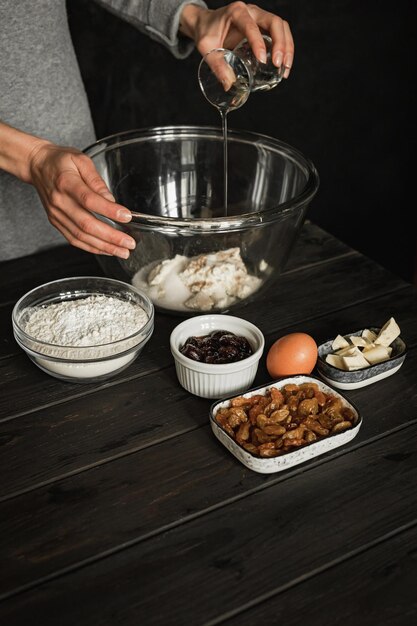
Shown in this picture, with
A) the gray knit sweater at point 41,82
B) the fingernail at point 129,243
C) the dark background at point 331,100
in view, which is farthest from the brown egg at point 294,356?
the dark background at point 331,100

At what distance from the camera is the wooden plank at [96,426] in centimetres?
113

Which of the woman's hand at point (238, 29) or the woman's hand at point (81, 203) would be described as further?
the woman's hand at point (238, 29)

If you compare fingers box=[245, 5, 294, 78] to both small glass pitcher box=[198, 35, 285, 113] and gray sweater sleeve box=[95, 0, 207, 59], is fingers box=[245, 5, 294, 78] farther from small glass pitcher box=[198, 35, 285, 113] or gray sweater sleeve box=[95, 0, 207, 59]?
gray sweater sleeve box=[95, 0, 207, 59]

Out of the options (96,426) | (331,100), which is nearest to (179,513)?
(96,426)

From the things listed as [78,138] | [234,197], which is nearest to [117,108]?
[78,138]

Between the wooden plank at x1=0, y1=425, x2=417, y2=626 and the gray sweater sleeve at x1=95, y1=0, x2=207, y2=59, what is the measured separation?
1.11 metres

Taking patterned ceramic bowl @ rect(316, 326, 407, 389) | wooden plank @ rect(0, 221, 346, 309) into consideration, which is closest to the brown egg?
patterned ceramic bowl @ rect(316, 326, 407, 389)

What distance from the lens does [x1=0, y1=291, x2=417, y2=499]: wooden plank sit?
1.13 metres

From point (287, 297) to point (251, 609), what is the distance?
0.80 m

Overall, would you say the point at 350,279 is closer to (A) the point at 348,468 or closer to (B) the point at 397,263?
(A) the point at 348,468

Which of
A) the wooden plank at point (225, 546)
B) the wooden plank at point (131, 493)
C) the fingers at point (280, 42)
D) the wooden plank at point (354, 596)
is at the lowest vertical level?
the wooden plank at point (131, 493)

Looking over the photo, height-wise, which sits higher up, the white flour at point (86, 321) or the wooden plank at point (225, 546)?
the white flour at point (86, 321)

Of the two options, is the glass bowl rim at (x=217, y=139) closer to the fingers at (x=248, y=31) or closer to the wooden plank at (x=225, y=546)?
the fingers at (x=248, y=31)

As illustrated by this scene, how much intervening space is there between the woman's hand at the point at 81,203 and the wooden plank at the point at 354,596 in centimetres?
65
